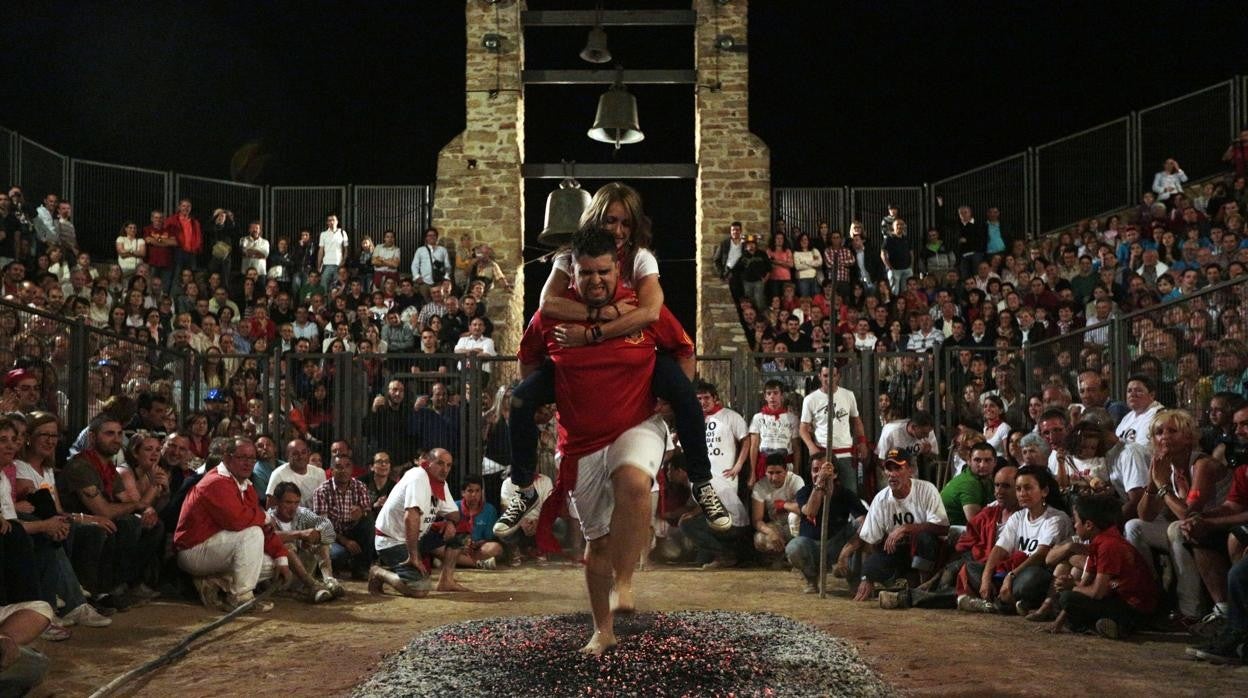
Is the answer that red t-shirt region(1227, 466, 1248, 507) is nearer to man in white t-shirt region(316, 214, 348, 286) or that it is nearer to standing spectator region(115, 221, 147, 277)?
man in white t-shirt region(316, 214, 348, 286)

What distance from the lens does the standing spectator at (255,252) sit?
18672mm

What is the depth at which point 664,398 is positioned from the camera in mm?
5637

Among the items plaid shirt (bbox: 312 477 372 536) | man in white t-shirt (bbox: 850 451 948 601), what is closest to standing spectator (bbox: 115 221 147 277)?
plaid shirt (bbox: 312 477 372 536)

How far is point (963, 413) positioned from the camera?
12742 millimetres

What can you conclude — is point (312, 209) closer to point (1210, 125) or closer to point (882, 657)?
point (1210, 125)

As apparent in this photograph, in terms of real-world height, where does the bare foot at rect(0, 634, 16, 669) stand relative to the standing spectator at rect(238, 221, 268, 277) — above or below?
below

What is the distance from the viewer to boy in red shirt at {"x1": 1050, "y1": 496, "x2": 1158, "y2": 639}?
7254mm

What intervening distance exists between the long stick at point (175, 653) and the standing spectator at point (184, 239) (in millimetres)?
10510

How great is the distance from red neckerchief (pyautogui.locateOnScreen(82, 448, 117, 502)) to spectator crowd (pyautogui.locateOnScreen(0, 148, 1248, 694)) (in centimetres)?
2

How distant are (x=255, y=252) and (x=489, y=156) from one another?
13.3ft

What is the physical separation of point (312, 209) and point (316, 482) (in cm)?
1180

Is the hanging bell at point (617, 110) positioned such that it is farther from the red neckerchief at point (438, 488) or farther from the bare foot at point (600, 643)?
the bare foot at point (600, 643)

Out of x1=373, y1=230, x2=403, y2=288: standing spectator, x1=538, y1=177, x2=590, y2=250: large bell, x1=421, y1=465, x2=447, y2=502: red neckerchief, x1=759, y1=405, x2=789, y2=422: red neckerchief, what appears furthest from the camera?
x1=373, y1=230, x2=403, y2=288: standing spectator

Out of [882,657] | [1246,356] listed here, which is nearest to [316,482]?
[882,657]
